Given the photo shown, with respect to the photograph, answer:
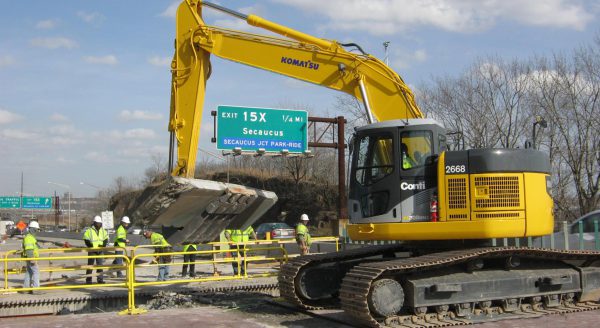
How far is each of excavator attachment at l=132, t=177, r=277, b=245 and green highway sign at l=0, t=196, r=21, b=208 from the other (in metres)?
86.4

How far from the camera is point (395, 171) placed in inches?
392

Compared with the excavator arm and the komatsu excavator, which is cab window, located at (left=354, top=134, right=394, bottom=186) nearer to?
the komatsu excavator

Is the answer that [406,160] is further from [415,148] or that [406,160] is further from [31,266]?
[31,266]

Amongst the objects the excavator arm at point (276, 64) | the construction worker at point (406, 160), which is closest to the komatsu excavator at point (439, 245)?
the construction worker at point (406, 160)

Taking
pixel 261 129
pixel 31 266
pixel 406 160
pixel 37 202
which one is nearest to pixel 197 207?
pixel 406 160

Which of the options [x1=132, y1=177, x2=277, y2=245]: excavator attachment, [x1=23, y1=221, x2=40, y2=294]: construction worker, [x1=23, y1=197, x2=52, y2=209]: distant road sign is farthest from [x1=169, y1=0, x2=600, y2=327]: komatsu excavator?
[x1=23, y1=197, x2=52, y2=209]: distant road sign

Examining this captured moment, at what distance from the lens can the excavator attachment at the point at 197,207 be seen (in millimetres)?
10977

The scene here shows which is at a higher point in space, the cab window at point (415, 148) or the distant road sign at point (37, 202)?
the distant road sign at point (37, 202)

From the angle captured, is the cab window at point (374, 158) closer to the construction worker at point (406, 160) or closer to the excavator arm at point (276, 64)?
the construction worker at point (406, 160)

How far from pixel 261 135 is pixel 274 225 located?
8115 mm

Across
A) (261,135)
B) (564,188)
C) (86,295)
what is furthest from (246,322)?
(564,188)

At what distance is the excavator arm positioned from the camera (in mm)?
12008

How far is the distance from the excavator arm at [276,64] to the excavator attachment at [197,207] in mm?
1166

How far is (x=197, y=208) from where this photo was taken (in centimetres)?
1184
